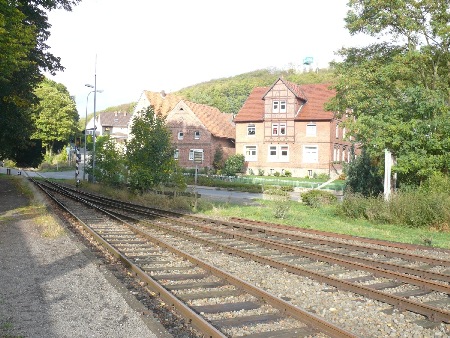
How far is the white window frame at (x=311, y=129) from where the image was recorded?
168ft

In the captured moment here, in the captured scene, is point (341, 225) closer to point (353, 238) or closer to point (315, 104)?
point (353, 238)

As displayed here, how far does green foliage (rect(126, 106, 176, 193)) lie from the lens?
83.6 ft

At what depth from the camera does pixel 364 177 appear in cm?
2503

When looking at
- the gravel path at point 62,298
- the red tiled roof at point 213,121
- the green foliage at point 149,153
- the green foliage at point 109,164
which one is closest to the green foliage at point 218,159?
the red tiled roof at point 213,121

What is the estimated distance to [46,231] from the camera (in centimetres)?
1340

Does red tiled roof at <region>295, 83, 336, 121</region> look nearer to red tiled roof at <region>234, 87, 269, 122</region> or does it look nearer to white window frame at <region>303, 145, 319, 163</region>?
white window frame at <region>303, 145, 319, 163</region>

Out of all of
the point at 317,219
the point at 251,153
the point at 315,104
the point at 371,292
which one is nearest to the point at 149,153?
the point at 317,219

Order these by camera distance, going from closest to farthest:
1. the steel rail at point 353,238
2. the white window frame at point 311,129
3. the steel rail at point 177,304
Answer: the steel rail at point 177,304 < the steel rail at point 353,238 < the white window frame at point 311,129

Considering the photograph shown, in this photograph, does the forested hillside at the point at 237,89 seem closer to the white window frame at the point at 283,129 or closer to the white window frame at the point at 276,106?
the white window frame at the point at 276,106

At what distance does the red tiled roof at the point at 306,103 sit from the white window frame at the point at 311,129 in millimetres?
632

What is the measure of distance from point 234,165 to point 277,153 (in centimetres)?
511

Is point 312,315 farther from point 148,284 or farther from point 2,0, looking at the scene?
point 2,0

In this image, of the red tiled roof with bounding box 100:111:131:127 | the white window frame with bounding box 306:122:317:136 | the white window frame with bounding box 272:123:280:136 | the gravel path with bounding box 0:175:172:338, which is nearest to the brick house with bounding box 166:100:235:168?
the white window frame with bounding box 272:123:280:136

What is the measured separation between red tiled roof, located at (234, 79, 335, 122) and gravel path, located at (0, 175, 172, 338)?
4248 cm
